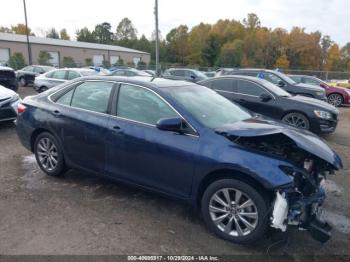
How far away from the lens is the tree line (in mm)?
72062

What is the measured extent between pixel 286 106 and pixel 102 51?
55.1m

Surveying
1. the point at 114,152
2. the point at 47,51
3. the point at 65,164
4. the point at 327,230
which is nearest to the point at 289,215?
the point at 327,230

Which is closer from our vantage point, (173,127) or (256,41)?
(173,127)

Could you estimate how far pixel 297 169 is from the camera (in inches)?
135

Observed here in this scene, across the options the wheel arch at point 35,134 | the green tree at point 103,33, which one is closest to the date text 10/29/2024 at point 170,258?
the wheel arch at point 35,134

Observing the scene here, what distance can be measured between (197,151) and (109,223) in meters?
1.32

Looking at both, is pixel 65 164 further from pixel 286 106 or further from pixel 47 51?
pixel 47 51

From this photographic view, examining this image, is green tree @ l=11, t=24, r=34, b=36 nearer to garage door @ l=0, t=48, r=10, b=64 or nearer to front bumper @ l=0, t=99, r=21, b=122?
garage door @ l=0, t=48, r=10, b=64

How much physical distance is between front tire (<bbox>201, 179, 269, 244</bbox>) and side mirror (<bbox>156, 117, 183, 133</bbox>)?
28.9 inches

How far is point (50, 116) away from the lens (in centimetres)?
509

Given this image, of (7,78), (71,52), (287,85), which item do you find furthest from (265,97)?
(71,52)

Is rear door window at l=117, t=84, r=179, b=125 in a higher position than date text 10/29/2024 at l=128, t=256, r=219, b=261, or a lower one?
higher

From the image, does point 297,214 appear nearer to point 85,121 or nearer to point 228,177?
point 228,177

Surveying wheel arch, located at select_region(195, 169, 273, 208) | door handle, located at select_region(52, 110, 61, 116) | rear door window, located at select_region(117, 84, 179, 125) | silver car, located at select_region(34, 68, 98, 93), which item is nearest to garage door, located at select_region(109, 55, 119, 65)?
silver car, located at select_region(34, 68, 98, 93)
